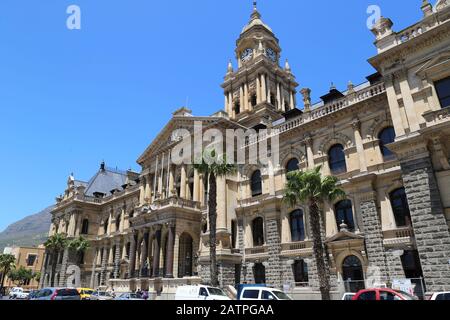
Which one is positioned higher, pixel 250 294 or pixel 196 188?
pixel 196 188

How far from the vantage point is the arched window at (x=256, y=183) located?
108ft

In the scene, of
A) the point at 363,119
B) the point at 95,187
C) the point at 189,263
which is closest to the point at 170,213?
the point at 189,263

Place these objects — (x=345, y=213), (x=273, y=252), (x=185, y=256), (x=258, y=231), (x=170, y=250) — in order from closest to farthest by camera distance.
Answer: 1. (x=345, y=213)
2. (x=273, y=252)
3. (x=258, y=231)
4. (x=170, y=250)
5. (x=185, y=256)

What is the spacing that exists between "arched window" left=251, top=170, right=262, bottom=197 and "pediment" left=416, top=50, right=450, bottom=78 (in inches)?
669

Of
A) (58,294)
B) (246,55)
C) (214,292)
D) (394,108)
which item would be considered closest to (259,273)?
(214,292)

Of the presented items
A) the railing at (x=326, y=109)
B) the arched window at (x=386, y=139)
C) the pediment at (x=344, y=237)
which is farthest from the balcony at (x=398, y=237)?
the railing at (x=326, y=109)

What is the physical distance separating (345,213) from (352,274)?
4.59 metres

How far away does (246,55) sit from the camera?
53.0 meters

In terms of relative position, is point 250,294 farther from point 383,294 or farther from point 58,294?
point 58,294

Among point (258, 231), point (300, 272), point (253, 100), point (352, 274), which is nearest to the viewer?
point (352, 274)

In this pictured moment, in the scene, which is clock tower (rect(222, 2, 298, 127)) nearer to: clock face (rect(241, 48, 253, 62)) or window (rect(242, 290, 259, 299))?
clock face (rect(241, 48, 253, 62))

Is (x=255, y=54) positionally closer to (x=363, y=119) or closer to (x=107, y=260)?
(x=363, y=119)

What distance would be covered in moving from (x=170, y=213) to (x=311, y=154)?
16203 mm

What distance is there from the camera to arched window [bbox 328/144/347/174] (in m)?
27.0
